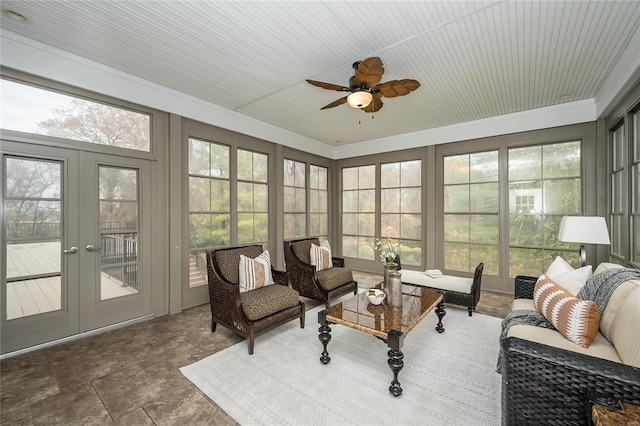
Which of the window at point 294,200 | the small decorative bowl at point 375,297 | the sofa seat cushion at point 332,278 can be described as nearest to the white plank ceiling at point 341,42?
the window at point 294,200

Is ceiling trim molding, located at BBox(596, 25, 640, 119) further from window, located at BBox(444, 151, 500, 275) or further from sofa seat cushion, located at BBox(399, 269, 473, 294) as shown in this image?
sofa seat cushion, located at BBox(399, 269, 473, 294)

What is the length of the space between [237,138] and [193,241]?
1.81 m

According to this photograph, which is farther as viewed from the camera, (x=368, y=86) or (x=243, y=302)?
(x=243, y=302)

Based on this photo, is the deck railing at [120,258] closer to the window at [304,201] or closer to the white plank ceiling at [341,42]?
the white plank ceiling at [341,42]

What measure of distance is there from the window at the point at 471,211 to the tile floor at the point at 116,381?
4.15 meters

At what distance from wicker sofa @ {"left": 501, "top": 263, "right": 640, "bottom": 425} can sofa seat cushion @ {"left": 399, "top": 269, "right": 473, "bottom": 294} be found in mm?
1777

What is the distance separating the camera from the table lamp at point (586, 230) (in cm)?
265

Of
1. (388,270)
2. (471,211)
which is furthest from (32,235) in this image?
(471,211)

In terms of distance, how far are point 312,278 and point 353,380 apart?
1.66 meters

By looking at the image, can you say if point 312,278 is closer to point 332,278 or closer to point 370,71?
point 332,278

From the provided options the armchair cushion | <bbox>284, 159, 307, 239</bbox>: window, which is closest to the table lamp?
the armchair cushion

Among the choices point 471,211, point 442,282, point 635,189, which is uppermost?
point 635,189

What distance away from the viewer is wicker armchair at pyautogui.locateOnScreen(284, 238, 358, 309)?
3.63 meters

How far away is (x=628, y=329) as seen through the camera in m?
1.45
